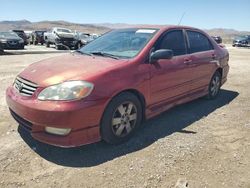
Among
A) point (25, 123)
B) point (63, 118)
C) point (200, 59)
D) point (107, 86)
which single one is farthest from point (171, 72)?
point (25, 123)

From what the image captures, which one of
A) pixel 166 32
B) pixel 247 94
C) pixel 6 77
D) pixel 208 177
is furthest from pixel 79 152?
pixel 6 77

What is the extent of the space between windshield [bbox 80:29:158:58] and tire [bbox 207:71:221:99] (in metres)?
2.29

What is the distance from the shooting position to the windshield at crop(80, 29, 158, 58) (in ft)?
15.8

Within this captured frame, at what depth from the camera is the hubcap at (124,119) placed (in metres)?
4.25

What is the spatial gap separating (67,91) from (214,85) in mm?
4133

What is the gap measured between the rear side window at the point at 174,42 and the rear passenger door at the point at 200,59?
0.73 ft

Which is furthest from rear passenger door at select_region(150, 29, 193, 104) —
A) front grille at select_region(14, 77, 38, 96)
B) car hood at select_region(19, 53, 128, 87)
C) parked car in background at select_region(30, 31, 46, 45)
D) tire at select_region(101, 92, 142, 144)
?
parked car in background at select_region(30, 31, 46, 45)

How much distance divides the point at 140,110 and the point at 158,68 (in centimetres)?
73

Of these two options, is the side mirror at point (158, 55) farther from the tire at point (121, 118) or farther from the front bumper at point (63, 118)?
the front bumper at point (63, 118)

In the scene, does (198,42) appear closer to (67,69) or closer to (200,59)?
(200,59)

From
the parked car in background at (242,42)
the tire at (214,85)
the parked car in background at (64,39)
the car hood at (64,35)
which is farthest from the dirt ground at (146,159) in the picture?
the parked car in background at (242,42)

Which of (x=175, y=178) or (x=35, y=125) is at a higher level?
(x=35, y=125)

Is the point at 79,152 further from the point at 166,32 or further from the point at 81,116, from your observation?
the point at 166,32

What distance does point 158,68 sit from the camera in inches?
189
